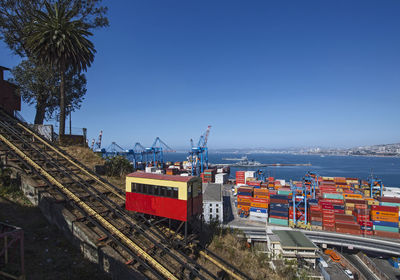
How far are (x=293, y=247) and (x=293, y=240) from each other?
2732mm

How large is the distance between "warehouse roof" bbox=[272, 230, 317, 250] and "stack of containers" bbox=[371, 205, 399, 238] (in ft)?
89.2

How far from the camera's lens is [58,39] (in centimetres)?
2402

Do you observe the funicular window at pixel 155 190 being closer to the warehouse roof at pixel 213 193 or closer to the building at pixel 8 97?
the building at pixel 8 97

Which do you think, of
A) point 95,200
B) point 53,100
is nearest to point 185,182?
point 95,200

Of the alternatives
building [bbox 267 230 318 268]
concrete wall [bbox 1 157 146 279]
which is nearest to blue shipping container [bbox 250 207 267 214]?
building [bbox 267 230 318 268]

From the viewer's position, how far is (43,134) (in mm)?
25188

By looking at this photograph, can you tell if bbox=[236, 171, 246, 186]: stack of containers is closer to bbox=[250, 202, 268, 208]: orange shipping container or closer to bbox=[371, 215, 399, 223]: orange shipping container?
bbox=[250, 202, 268, 208]: orange shipping container

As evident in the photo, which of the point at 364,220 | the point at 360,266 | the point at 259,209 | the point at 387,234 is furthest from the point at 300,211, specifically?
the point at 387,234

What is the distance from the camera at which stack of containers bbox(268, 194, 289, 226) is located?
5304 cm

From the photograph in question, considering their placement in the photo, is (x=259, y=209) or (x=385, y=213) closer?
(x=385, y=213)

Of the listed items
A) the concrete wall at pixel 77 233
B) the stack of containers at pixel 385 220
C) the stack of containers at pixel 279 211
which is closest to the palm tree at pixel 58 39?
Result: the concrete wall at pixel 77 233

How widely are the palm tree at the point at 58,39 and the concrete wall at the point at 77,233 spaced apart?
49.0 feet

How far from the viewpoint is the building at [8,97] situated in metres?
26.2

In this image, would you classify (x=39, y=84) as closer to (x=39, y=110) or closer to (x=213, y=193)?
(x=39, y=110)
